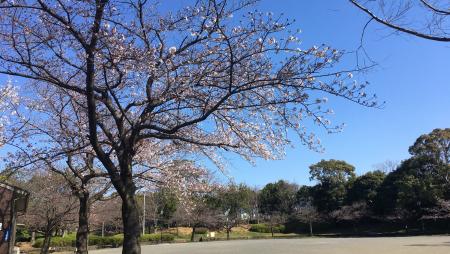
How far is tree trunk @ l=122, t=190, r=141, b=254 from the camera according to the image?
755 centimetres

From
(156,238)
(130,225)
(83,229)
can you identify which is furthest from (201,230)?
(130,225)

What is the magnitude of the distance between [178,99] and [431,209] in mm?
37710

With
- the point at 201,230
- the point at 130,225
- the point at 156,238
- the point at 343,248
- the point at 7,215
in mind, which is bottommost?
the point at 343,248

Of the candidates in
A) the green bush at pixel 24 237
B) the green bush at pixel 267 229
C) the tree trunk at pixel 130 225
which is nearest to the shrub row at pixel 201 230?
the green bush at pixel 267 229

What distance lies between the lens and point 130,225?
25.2ft

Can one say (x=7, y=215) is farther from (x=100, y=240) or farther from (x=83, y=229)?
(x=100, y=240)

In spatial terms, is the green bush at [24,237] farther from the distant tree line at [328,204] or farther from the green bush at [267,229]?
the green bush at [267,229]

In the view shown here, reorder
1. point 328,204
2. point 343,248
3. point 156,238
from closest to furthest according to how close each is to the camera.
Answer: point 343,248 → point 156,238 → point 328,204

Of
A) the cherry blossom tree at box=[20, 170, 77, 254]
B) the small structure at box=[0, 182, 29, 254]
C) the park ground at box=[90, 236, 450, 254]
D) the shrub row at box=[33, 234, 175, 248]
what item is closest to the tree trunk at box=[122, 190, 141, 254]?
the small structure at box=[0, 182, 29, 254]

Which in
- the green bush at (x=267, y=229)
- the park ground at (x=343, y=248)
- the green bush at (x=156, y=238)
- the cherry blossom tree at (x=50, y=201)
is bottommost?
the park ground at (x=343, y=248)

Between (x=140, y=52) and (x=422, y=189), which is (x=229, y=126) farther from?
(x=422, y=189)

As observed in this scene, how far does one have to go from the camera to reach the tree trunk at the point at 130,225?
7551mm

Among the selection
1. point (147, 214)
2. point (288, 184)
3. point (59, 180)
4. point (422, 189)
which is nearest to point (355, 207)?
point (422, 189)

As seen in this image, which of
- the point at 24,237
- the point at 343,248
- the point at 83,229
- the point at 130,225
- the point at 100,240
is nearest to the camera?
the point at 130,225
